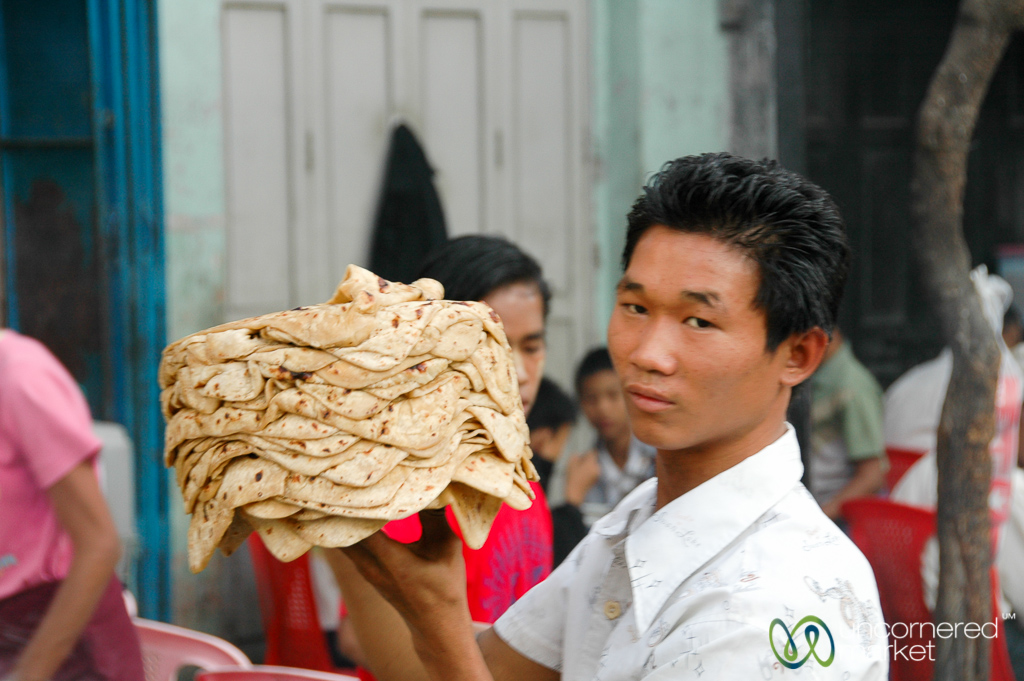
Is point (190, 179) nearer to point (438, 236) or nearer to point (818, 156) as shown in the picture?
point (438, 236)

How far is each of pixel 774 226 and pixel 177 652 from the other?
196 cm

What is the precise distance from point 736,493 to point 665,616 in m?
0.20

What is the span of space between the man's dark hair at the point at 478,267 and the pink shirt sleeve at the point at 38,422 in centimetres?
86

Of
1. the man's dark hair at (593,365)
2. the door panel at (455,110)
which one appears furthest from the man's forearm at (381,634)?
Result: the door panel at (455,110)

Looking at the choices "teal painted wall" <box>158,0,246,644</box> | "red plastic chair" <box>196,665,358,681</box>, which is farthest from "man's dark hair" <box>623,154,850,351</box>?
"teal painted wall" <box>158,0,246,644</box>

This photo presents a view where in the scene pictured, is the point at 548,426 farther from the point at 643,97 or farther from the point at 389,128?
the point at 643,97

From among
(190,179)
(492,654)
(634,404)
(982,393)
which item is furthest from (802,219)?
(190,179)

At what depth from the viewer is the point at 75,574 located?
205cm

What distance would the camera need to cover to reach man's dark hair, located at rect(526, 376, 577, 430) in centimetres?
362

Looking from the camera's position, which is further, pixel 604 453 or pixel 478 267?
→ pixel 604 453

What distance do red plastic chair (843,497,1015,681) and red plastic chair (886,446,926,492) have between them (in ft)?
3.13

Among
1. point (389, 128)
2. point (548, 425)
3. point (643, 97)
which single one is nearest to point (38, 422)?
point (548, 425)

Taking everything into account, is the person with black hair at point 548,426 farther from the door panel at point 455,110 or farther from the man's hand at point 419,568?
the man's hand at point 419,568

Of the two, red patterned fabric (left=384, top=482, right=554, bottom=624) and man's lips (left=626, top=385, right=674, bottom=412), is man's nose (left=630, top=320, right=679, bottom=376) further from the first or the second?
red patterned fabric (left=384, top=482, right=554, bottom=624)
